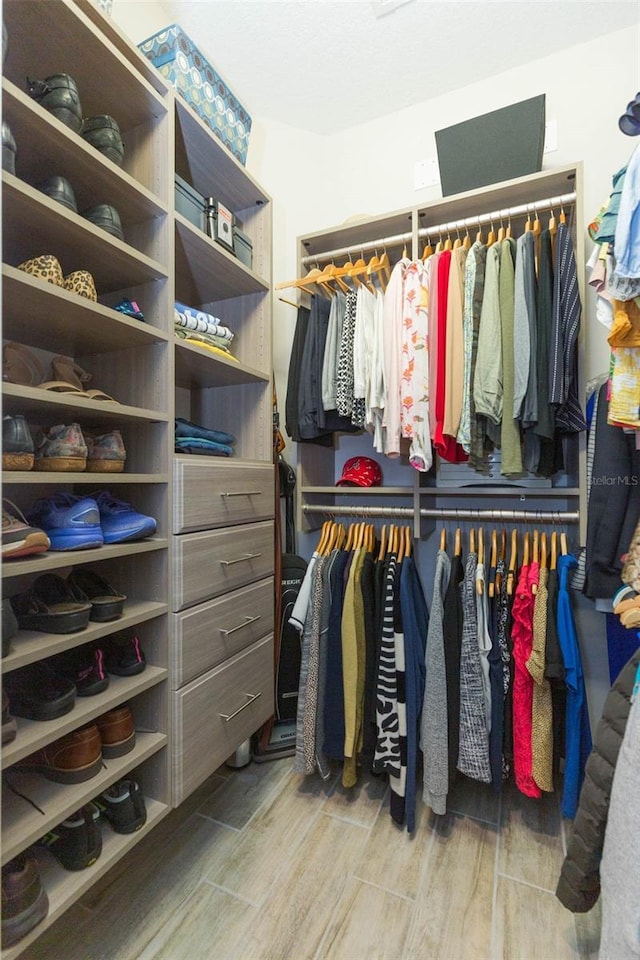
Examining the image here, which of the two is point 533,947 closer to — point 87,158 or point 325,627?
point 325,627

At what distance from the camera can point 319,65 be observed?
1.74m

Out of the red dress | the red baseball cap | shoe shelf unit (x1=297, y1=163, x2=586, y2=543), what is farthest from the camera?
the red baseball cap

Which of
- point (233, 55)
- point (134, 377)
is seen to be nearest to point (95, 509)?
point (134, 377)

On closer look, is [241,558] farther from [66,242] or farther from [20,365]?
[66,242]

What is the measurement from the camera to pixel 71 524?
92 centimetres

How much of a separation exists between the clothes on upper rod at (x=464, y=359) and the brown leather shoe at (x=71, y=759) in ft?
3.65

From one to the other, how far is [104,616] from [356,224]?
1625 mm

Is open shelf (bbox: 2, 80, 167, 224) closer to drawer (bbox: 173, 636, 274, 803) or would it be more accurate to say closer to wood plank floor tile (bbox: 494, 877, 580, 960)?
drawer (bbox: 173, 636, 274, 803)

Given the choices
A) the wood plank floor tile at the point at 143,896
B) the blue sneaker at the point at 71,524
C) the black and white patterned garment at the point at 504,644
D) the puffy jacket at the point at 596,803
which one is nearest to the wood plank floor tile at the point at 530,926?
the puffy jacket at the point at 596,803

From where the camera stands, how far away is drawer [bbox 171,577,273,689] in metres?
1.09

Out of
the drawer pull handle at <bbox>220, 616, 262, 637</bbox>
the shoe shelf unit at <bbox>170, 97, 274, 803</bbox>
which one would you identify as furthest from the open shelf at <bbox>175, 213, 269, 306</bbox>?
the drawer pull handle at <bbox>220, 616, 262, 637</bbox>

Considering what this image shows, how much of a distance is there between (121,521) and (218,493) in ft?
0.93

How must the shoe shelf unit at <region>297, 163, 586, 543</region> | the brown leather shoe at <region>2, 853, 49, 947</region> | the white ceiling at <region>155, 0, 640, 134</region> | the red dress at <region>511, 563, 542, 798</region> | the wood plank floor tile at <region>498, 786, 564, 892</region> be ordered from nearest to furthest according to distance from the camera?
1. the brown leather shoe at <region>2, 853, 49, 947</region>
2. the wood plank floor tile at <region>498, 786, 564, 892</region>
3. the red dress at <region>511, 563, 542, 798</region>
4. the shoe shelf unit at <region>297, 163, 586, 543</region>
5. the white ceiling at <region>155, 0, 640, 134</region>

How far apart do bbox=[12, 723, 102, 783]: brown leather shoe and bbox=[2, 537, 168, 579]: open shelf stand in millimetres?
362
